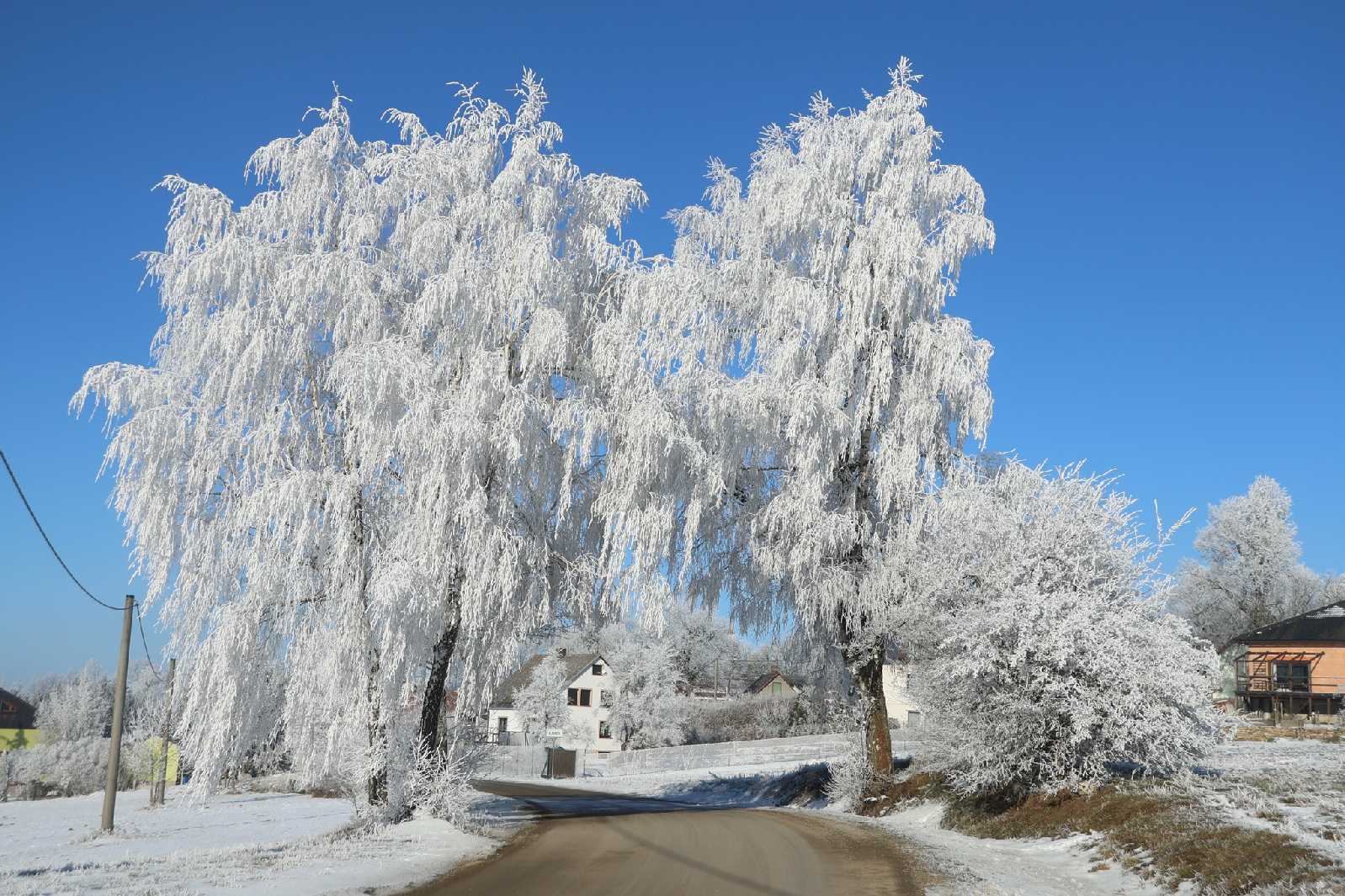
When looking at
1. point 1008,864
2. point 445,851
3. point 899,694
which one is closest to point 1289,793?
point 1008,864

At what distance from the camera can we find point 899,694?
2755 cm

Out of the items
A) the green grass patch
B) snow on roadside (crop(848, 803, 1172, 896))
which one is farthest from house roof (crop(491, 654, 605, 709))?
snow on roadside (crop(848, 803, 1172, 896))

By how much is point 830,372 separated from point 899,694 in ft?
39.1

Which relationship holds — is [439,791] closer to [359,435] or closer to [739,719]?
[359,435]

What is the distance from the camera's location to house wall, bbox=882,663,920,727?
19266mm

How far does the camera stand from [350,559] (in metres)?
14.4

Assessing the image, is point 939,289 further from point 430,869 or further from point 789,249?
point 430,869

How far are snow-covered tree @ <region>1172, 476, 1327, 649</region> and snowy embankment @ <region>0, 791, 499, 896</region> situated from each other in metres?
51.4

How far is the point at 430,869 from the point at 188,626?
Answer: 5.88 meters

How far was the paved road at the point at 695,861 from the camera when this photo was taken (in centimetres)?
1012

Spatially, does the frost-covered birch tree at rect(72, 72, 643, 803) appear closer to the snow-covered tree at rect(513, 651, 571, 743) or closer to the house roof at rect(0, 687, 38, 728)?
the snow-covered tree at rect(513, 651, 571, 743)

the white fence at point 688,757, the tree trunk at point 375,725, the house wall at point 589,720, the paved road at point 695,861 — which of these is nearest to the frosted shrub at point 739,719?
the white fence at point 688,757

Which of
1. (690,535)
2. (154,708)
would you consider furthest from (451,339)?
(154,708)

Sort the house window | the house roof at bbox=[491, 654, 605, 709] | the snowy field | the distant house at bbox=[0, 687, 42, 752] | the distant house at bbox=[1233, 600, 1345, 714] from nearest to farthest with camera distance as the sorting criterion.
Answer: the snowy field, the distant house at bbox=[1233, 600, 1345, 714], the house window, the house roof at bbox=[491, 654, 605, 709], the distant house at bbox=[0, 687, 42, 752]
